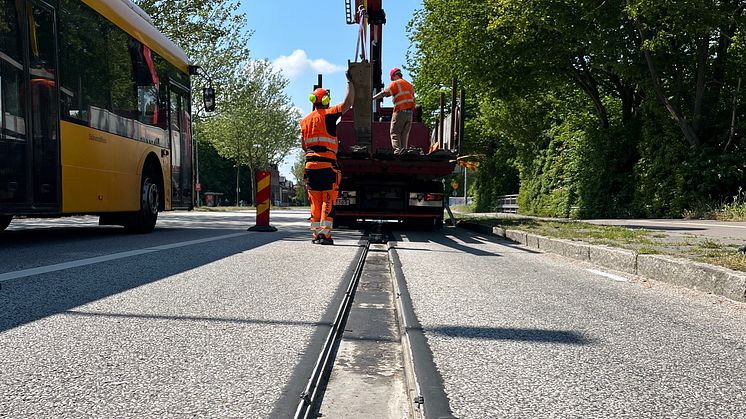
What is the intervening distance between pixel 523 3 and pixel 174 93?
32.1 ft

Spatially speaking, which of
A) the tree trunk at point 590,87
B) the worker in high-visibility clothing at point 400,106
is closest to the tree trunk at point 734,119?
the tree trunk at point 590,87

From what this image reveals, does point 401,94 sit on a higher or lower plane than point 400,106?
higher

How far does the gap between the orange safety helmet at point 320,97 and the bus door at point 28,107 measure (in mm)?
3392

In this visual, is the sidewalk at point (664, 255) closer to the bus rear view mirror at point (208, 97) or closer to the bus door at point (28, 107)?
the bus rear view mirror at point (208, 97)

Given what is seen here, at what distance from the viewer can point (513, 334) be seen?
11.5 ft

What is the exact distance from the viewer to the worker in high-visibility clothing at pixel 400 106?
1177 centimetres

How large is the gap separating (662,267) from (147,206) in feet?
26.7

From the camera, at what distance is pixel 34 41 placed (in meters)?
7.24

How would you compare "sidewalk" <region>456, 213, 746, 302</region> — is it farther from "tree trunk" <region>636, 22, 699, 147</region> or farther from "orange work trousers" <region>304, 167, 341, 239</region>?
"tree trunk" <region>636, 22, 699, 147</region>

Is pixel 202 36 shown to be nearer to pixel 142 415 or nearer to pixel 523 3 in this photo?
pixel 523 3

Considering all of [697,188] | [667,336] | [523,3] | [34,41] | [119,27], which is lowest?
[667,336]

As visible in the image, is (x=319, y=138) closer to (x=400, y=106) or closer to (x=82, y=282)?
(x=400, y=106)

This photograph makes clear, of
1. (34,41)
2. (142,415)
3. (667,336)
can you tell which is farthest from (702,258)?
(34,41)

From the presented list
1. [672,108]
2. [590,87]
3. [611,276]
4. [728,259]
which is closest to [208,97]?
[611,276]
